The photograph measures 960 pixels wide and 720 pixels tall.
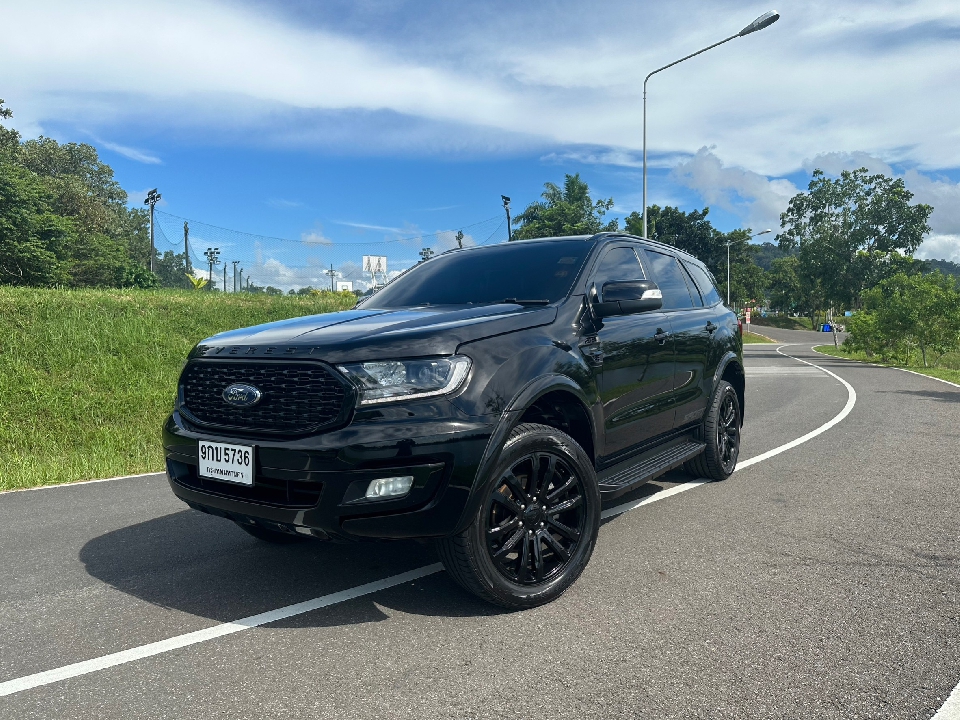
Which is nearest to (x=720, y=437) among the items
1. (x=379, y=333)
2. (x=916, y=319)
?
(x=379, y=333)

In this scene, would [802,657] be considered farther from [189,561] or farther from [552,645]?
[189,561]

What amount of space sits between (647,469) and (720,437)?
1814 mm

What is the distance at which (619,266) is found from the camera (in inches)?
182

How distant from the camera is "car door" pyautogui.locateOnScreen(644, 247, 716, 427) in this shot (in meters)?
4.95

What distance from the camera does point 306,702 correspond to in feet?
8.21

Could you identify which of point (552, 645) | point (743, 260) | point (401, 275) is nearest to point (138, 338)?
point (401, 275)

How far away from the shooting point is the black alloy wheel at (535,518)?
3215 mm

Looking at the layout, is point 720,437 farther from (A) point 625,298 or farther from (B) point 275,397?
(B) point 275,397

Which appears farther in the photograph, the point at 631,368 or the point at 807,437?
the point at 807,437

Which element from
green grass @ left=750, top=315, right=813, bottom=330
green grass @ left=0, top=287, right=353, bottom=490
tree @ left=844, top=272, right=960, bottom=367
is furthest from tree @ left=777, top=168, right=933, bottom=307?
green grass @ left=0, top=287, right=353, bottom=490

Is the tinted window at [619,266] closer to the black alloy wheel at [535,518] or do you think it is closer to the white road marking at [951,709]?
the black alloy wheel at [535,518]

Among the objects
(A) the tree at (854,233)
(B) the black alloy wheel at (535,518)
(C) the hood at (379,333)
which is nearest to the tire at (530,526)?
(B) the black alloy wheel at (535,518)

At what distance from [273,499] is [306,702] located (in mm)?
899

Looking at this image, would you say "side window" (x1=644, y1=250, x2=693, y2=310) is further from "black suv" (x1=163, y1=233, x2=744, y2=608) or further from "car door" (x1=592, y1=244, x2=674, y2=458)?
"black suv" (x1=163, y1=233, x2=744, y2=608)
